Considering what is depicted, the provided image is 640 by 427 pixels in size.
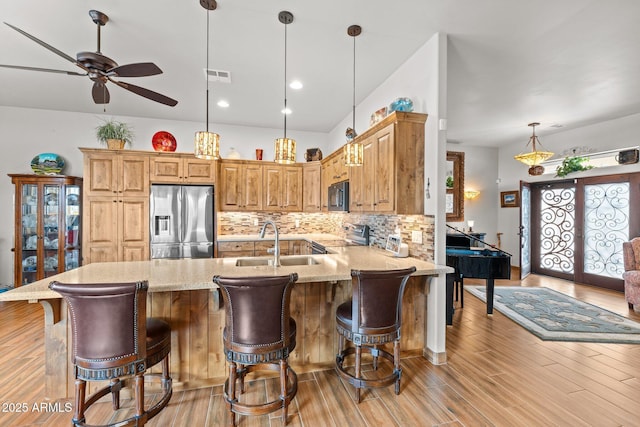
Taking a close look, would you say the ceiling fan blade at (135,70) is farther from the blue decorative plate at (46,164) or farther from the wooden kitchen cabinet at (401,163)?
the blue decorative plate at (46,164)

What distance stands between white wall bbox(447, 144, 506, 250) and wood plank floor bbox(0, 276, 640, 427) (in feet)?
14.9

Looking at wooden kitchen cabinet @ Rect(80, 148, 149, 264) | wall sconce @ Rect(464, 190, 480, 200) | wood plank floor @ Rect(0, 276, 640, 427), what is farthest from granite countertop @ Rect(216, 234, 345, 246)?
wall sconce @ Rect(464, 190, 480, 200)

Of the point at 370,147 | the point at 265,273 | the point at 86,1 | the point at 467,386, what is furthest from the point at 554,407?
the point at 86,1

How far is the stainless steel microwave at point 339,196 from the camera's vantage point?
399cm

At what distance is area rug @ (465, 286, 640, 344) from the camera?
332cm

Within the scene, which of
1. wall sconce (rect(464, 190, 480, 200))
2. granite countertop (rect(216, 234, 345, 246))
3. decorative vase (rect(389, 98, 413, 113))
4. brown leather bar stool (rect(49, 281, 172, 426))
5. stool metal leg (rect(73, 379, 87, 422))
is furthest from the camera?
wall sconce (rect(464, 190, 480, 200))

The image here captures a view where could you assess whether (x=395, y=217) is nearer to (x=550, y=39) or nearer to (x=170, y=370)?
(x=550, y=39)

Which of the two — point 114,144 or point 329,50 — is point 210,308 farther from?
point 114,144

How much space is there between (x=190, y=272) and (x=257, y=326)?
0.80 metres

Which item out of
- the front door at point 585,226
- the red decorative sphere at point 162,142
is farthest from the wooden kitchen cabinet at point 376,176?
the front door at point 585,226

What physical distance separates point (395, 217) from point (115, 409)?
3071 mm

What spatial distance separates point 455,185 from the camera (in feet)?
21.2

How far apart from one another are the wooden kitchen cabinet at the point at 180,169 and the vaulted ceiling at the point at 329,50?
0.83m

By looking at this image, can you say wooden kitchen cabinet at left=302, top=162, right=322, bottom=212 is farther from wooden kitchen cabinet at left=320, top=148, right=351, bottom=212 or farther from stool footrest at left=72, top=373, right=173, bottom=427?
stool footrest at left=72, top=373, right=173, bottom=427
